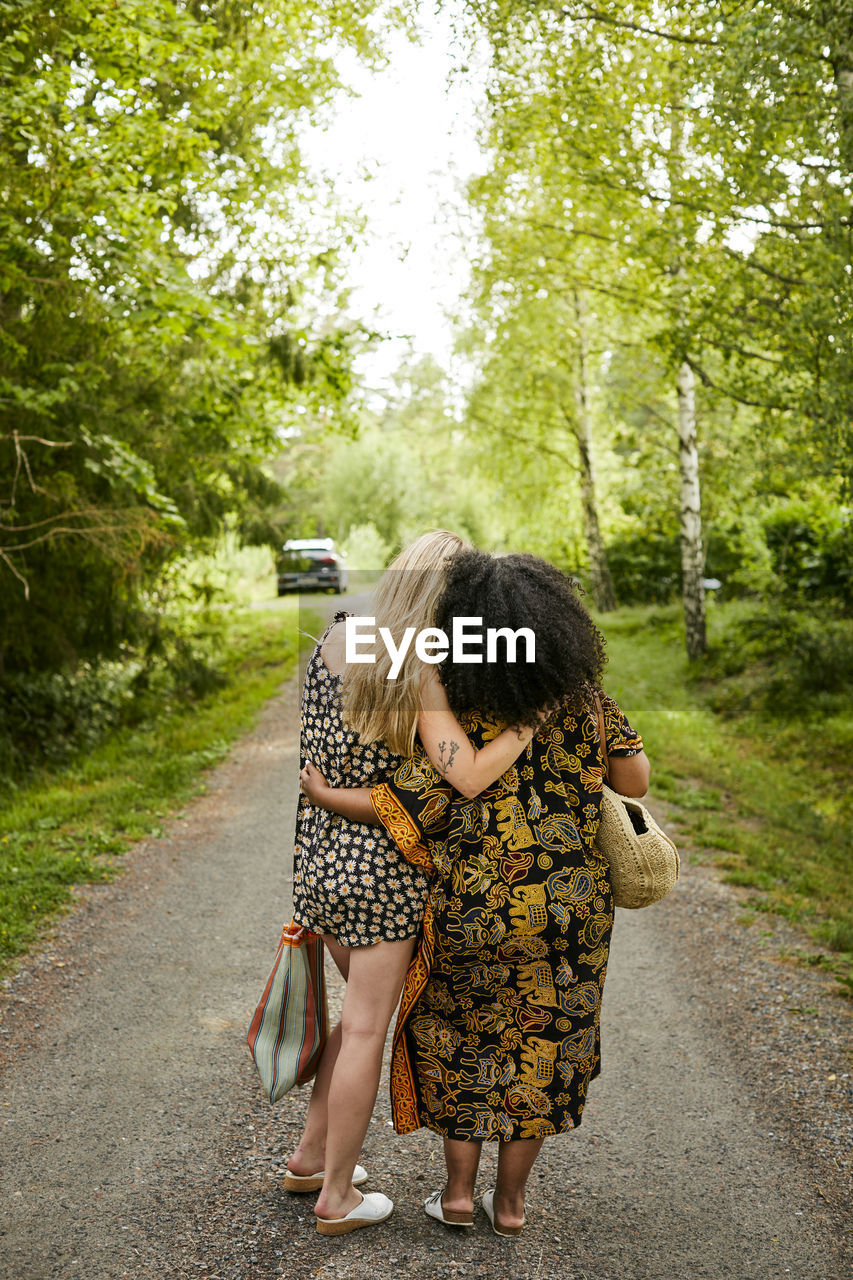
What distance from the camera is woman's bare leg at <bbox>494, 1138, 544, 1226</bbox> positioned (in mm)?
2859

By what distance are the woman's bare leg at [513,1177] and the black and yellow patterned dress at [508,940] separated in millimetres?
71

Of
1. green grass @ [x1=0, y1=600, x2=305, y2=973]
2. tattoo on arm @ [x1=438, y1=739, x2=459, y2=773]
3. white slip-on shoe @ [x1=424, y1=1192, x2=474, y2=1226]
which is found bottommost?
white slip-on shoe @ [x1=424, y1=1192, x2=474, y2=1226]

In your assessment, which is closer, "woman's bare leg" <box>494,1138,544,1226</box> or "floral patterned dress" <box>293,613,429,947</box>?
"floral patterned dress" <box>293,613,429,947</box>

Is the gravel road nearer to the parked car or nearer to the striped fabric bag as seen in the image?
the striped fabric bag

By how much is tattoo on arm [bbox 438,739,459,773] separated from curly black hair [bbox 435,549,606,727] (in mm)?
102

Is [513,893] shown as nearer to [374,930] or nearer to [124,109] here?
[374,930]

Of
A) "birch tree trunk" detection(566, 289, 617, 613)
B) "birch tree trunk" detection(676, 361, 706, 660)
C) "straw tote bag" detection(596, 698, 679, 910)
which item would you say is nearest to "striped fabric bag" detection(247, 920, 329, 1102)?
"straw tote bag" detection(596, 698, 679, 910)

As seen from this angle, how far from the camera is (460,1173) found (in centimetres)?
291

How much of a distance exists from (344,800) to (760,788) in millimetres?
7277

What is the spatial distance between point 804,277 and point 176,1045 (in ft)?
25.5

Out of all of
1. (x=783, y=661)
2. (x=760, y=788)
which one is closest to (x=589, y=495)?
(x=783, y=661)

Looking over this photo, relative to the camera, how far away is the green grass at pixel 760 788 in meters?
6.36

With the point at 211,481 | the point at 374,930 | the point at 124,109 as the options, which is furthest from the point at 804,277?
the point at 374,930

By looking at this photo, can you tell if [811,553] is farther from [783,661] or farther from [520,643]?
[520,643]
